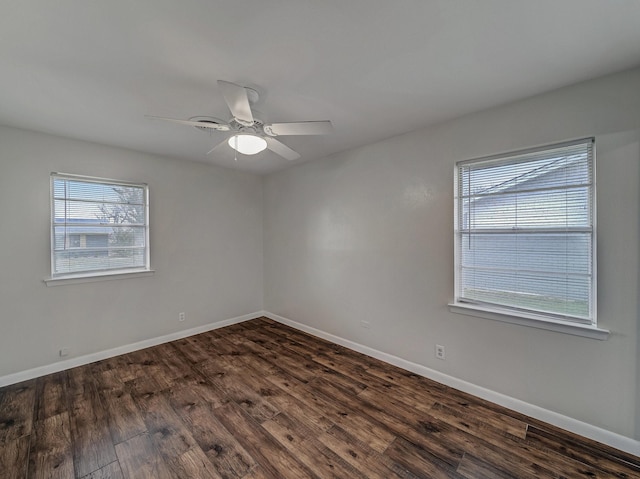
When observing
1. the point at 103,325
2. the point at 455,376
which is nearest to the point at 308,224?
the point at 455,376

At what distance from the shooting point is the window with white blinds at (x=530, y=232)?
6.56ft

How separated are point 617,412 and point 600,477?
48 cm

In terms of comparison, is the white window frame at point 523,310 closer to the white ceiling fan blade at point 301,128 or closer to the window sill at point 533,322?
the window sill at point 533,322

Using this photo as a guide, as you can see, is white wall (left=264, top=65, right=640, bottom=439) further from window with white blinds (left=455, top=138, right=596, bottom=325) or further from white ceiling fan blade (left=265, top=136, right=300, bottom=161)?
white ceiling fan blade (left=265, top=136, right=300, bottom=161)

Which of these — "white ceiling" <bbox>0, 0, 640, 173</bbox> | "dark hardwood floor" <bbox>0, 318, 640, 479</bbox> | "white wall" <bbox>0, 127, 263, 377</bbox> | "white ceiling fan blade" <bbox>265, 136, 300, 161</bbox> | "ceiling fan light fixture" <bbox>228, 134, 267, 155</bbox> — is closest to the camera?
"white ceiling" <bbox>0, 0, 640, 173</bbox>

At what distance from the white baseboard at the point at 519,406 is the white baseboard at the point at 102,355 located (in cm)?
220

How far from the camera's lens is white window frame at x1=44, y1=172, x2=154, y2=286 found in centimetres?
291

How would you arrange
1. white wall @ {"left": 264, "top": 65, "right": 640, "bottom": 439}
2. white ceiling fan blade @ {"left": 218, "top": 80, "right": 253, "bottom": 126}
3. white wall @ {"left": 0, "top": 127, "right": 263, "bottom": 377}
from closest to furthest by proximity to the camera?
white ceiling fan blade @ {"left": 218, "top": 80, "right": 253, "bottom": 126}
white wall @ {"left": 264, "top": 65, "right": 640, "bottom": 439}
white wall @ {"left": 0, "top": 127, "right": 263, "bottom": 377}

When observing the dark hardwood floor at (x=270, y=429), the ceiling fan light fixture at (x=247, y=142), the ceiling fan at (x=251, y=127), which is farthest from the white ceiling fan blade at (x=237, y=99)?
the dark hardwood floor at (x=270, y=429)

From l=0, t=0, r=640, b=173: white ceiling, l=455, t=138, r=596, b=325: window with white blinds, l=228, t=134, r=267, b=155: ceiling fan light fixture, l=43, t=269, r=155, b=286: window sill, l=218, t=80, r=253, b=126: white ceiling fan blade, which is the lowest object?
l=43, t=269, r=155, b=286: window sill

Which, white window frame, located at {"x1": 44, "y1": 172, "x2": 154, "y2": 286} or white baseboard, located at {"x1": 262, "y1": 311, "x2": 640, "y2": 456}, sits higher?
white window frame, located at {"x1": 44, "y1": 172, "x2": 154, "y2": 286}

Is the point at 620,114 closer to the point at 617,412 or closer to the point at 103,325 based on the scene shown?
the point at 617,412

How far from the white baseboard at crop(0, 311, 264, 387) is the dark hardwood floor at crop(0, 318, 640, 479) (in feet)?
0.35

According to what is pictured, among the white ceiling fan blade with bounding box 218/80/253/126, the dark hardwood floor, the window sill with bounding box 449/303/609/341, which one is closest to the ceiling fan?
the white ceiling fan blade with bounding box 218/80/253/126
